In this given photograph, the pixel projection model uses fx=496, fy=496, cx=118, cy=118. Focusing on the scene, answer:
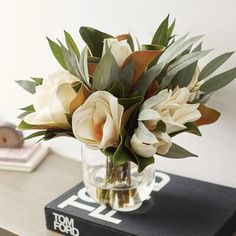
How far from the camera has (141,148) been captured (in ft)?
2.32

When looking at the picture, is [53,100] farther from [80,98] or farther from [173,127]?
[173,127]

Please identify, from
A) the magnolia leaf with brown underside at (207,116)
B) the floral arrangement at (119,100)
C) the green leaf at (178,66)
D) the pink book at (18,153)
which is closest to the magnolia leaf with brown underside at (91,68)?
the floral arrangement at (119,100)

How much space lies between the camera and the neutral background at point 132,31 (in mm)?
871

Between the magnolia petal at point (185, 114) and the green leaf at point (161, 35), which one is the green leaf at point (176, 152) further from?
the green leaf at point (161, 35)

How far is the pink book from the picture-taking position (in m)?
1.11

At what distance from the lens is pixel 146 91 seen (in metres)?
0.75

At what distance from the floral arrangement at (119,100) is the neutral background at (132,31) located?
0.13 m

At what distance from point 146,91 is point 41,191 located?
363 mm

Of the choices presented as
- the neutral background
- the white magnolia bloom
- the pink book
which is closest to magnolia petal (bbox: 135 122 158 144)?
the white magnolia bloom

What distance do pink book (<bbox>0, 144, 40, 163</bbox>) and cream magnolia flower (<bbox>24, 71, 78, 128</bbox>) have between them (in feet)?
1.16

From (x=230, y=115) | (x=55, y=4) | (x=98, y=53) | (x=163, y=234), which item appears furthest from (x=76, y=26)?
(x=163, y=234)

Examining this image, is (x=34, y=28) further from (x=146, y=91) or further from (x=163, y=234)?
(x=163, y=234)

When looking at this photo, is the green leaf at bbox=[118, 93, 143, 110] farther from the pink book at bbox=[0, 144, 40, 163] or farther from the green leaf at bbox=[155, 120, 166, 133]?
the pink book at bbox=[0, 144, 40, 163]

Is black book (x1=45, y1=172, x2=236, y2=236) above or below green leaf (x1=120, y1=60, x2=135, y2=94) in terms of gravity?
below
